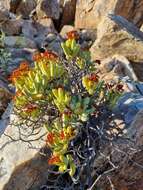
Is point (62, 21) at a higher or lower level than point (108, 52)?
higher

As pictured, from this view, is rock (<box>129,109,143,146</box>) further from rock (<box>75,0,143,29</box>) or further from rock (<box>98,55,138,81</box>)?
rock (<box>75,0,143,29</box>)

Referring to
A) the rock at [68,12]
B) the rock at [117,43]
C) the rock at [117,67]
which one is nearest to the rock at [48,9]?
the rock at [68,12]

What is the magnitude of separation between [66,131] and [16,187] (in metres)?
0.99

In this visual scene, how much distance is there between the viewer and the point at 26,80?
240 inches

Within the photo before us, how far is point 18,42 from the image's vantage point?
37.9 feet

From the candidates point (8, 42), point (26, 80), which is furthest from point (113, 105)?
point (8, 42)

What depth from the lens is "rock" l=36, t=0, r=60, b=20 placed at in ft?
49.3

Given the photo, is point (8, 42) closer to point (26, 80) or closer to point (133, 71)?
point (133, 71)

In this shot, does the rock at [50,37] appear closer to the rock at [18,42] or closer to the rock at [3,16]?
the rock at [18,42]

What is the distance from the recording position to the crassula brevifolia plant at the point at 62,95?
19.1 ft

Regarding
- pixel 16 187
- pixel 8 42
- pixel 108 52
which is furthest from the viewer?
pixel 8 42

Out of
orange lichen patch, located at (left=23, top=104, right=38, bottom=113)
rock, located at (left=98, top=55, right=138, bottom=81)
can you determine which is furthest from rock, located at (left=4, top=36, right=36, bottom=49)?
orange lichen patch, located at (left=23, top=104, right=38, bottom=113)

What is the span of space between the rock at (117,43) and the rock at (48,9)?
4.89 metres

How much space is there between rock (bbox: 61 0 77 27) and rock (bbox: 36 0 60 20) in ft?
0.86
